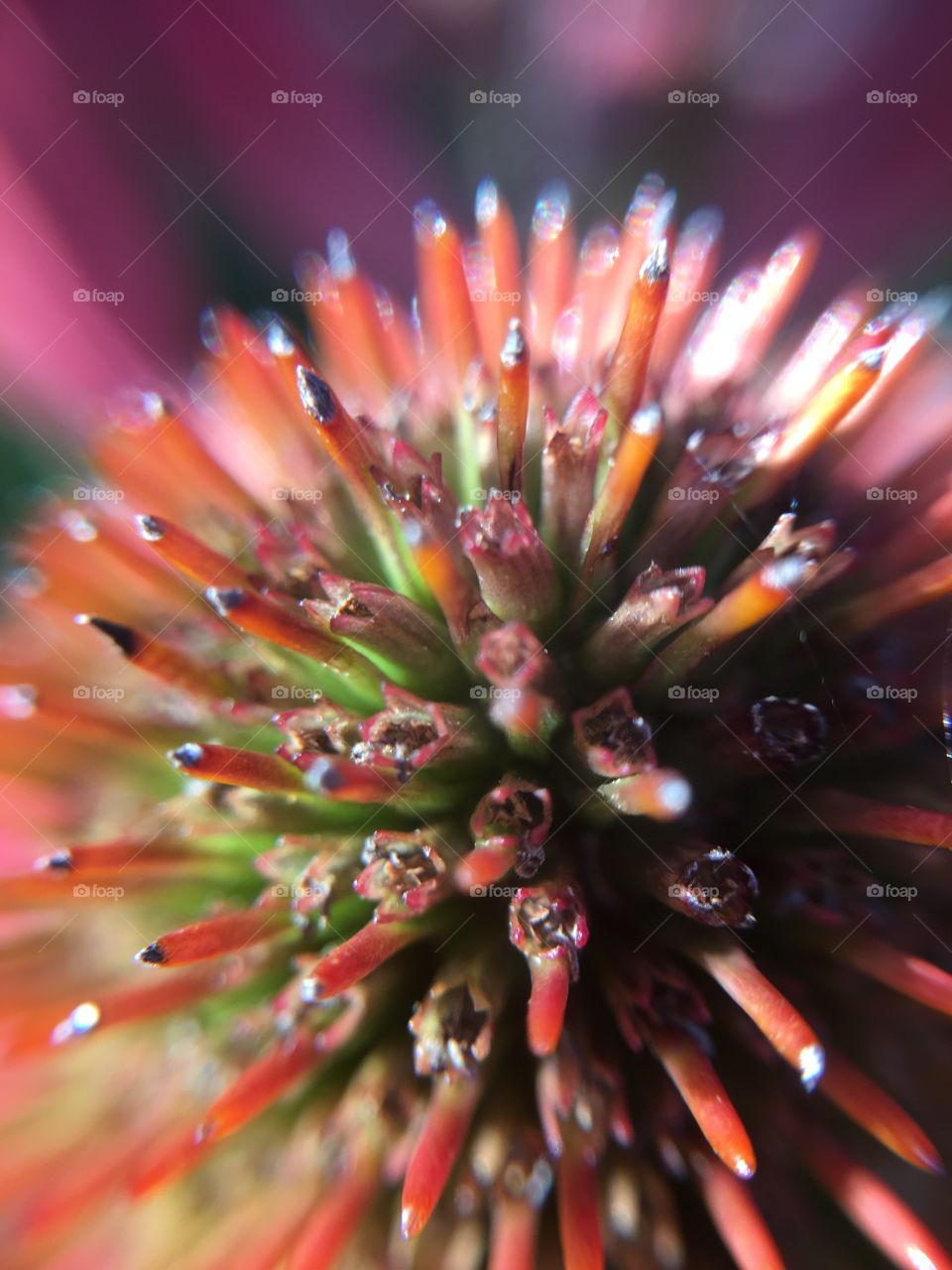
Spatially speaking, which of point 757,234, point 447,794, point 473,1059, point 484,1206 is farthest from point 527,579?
point 757,234
